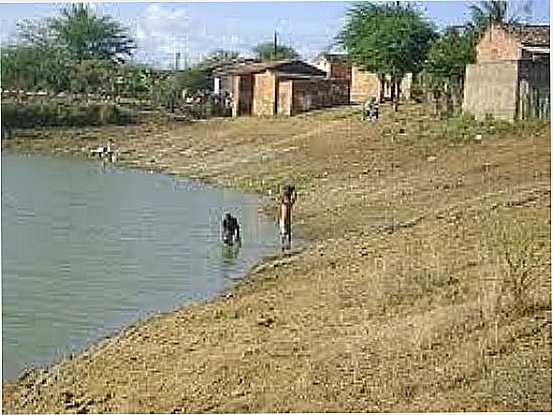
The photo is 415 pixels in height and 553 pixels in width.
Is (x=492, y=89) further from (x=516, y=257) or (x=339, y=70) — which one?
(x=339, y=70)

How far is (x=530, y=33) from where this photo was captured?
73.5ft

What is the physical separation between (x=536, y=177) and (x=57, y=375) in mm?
9385

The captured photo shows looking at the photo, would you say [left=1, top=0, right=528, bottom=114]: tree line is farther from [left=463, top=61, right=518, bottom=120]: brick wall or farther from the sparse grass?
the sparse grass

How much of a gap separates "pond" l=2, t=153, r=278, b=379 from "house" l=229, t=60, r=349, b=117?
8.16 metres

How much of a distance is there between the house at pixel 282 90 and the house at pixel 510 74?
762 centimetres

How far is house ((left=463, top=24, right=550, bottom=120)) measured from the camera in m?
19.7

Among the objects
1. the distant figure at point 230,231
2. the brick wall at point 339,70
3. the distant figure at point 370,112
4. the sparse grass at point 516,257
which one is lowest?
the distant figure at point 230,231

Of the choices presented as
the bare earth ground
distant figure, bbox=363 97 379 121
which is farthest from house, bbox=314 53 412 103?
the bare earth ground

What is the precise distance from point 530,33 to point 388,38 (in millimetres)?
7405

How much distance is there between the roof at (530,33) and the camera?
21.4 metres

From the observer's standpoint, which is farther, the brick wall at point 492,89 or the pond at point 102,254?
the brick wall at point 492,89

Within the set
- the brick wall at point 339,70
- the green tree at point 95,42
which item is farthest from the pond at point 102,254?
the brick wall at point 339,70

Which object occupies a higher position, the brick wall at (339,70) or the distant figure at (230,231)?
the brick wall at (339,70)

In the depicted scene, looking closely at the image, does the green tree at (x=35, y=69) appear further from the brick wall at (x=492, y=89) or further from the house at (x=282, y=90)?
the brick wall at (x=492, y=89)
